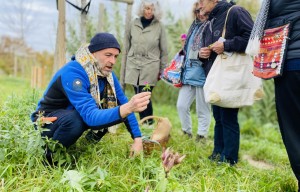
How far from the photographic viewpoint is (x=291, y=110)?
2229 mm

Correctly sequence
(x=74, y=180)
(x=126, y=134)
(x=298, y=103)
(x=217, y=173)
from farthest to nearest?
(x=126, y=134), (x=217, y=173), (x=298, y=103), (x=74, y=180)

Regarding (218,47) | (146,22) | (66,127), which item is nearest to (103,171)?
(66,127)

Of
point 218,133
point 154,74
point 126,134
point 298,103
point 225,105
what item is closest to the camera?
point 298,103

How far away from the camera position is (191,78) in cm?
370

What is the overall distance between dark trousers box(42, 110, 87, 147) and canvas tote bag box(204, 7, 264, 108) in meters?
1.12

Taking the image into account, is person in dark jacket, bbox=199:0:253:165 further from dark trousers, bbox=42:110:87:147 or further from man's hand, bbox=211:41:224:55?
dark trousers, bbox=42:110:87:147

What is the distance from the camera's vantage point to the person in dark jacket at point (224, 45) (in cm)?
303

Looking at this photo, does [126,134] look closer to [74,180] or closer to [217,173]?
[217,173]

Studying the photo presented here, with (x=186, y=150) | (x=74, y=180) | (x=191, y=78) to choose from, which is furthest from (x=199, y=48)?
(x=74, y=180)

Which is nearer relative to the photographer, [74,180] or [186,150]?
[74,180]

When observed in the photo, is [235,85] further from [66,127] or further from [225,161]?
[66,127]

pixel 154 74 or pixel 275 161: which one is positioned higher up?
pixel 154 74

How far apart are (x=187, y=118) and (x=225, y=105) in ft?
3.50

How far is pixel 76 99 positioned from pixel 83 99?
54 mm
